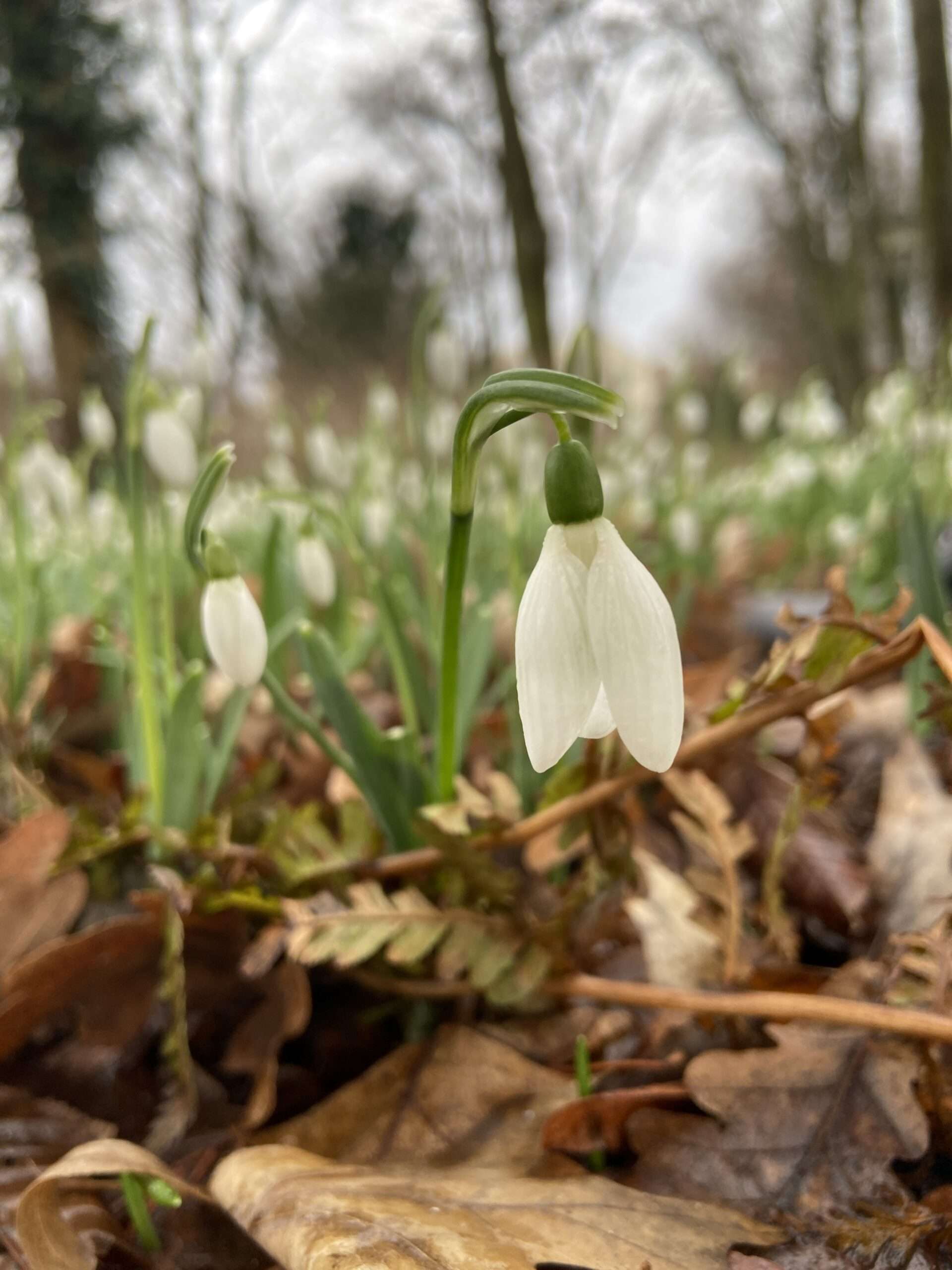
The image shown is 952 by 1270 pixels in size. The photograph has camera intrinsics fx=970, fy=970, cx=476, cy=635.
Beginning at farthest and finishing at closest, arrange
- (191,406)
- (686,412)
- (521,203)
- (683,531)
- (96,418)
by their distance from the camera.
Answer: (521,203) < (686,412) < (683,531) < (96,418) < (191,406)

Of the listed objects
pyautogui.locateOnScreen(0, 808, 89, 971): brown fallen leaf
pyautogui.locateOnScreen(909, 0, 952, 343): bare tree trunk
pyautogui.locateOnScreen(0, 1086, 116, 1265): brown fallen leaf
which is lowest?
pyautogui.locateOnScreen(0, 1086, 116, 1265): brown fallen leaf

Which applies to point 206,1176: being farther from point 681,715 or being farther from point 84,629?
point 84,629

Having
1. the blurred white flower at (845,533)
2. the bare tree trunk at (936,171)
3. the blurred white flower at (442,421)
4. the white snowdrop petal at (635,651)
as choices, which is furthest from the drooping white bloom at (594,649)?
the bare tree trunk at (936,171)

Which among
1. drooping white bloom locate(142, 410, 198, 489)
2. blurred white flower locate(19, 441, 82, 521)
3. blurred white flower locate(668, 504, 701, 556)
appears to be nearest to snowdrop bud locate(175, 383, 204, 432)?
drooping white bloom locate(142, 410, 198, 489)

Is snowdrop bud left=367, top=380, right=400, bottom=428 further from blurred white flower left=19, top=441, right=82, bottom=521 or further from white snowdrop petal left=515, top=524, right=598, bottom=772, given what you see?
white snowdrop petal left=515, top=524, right=598, bottom=772

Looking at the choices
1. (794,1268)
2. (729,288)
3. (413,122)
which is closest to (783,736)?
(794,1268)

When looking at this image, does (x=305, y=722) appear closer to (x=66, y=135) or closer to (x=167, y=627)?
(x=167, y=627)

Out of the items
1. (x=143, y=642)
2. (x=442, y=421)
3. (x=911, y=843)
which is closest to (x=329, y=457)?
(x=442, y=421)
